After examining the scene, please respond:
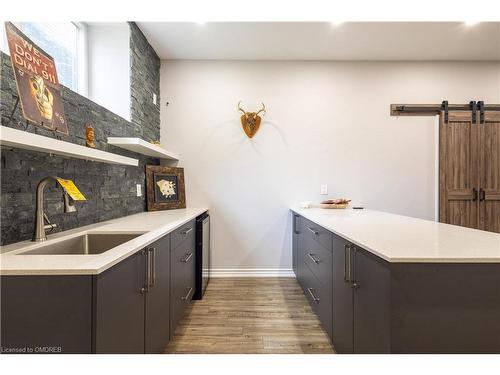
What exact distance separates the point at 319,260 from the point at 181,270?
1.08 meters

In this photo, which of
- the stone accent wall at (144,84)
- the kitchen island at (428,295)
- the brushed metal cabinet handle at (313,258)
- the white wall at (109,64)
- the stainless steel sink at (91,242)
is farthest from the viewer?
the stone accent wall at (144,84)

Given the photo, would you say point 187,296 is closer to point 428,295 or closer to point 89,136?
point 89,136

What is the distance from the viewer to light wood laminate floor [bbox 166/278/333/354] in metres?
1.88

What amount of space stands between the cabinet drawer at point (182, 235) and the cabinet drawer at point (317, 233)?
1078 mm

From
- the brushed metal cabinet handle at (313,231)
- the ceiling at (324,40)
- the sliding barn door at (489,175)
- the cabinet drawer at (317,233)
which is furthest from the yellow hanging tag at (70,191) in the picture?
the sliding barn door at (489,175)

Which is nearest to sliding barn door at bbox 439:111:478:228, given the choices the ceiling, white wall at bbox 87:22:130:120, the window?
the ceiling

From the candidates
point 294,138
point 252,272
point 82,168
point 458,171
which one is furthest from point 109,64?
point 458,171

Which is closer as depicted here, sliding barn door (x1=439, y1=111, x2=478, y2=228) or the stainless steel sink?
the stainless steel sink

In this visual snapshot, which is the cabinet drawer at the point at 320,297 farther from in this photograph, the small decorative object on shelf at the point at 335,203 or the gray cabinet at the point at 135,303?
the gray cabinet at the point at 135,303

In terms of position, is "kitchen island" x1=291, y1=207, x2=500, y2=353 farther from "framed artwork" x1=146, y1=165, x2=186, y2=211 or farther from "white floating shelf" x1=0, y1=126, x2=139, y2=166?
"framed artwork" x1=146, y1=165, x2=186, y2=211

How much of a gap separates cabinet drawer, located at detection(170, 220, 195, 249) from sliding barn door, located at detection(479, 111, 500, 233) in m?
3.59

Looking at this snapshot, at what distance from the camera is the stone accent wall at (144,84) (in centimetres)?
256

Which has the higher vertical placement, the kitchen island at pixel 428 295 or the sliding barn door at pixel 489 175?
the sliding barn door at pixel 489 175

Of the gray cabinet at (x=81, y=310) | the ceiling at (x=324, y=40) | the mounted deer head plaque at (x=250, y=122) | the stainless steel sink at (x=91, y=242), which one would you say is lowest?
the gray cabinet at (x=81, y=310)
